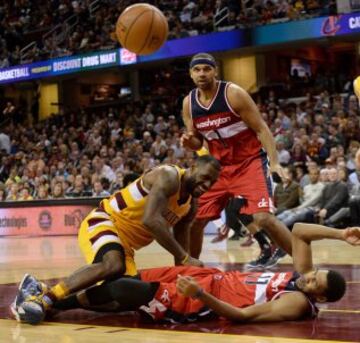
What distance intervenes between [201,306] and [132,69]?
21544mm

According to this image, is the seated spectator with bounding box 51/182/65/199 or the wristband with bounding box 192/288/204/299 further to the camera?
the seated spectator with bounding box 51/182/65/199

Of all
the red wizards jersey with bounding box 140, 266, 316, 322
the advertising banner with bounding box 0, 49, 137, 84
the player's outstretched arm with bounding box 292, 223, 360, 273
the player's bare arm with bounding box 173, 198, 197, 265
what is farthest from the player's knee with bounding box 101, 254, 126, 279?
the advertising banner with bounding box 0, 49, 137, 84

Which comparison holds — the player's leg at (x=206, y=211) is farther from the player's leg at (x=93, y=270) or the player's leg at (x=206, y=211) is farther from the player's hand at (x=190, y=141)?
the player's leg at (x=93, y=270)

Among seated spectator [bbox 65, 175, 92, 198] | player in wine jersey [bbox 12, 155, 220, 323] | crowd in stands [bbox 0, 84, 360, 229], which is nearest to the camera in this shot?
player in wine jersey [bbox 12, 155, 220, 323]

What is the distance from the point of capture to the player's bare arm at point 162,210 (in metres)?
4.72

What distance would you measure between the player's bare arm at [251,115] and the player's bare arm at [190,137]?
1.33ft

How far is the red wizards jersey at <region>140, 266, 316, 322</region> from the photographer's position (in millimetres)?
4476

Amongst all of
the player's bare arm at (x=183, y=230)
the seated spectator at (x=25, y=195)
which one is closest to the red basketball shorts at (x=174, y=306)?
the player's bare arm at (x=183, y=230)

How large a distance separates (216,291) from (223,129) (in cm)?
193

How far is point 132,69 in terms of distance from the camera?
84.0 feet

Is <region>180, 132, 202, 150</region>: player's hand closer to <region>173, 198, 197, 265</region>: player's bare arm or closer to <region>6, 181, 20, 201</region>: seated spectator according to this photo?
<region>173, 198, 197, 265</region>: player's bare arm

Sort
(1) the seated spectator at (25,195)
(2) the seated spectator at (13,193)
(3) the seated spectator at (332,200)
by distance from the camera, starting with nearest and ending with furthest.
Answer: (3) the seated spectator at (332,200), (1) the seated spectator at (25,195), (2) the seated spectator at (13,193)

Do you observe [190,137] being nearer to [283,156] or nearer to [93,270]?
[93,270]

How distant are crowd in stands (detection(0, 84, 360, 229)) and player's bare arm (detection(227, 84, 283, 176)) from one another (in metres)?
3.01
